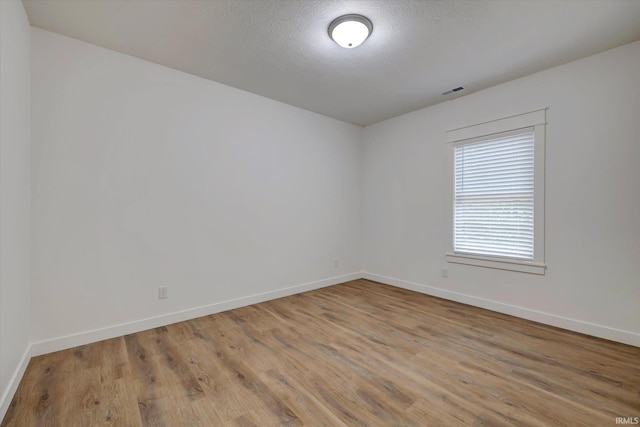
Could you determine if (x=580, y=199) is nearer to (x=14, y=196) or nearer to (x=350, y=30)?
(x=350, y=30)

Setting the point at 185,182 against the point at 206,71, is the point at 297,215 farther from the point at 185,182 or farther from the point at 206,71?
the point at 206,71

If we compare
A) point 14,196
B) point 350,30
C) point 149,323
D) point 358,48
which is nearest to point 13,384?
point 149,323

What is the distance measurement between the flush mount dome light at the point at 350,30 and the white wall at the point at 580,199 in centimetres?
199

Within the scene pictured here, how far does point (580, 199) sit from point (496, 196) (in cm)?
74

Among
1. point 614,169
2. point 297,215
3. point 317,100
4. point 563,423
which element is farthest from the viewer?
point 297,215

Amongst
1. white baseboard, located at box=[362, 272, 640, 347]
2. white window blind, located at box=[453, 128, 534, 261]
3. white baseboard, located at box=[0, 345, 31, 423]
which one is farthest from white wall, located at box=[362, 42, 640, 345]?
white baseboard, located at box=[0, 345, 31, 423]

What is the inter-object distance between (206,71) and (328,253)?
9.69 feet

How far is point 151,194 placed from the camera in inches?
109

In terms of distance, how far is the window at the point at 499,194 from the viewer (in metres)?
2.96

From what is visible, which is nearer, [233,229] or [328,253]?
[233,229]

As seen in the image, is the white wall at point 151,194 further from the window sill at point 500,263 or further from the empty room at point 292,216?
the window sill at point 500,263

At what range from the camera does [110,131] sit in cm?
256

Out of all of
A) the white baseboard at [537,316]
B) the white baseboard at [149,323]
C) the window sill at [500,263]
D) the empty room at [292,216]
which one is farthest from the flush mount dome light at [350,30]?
the white baseboard at [537,316]

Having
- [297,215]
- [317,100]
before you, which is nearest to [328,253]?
[297,215]
